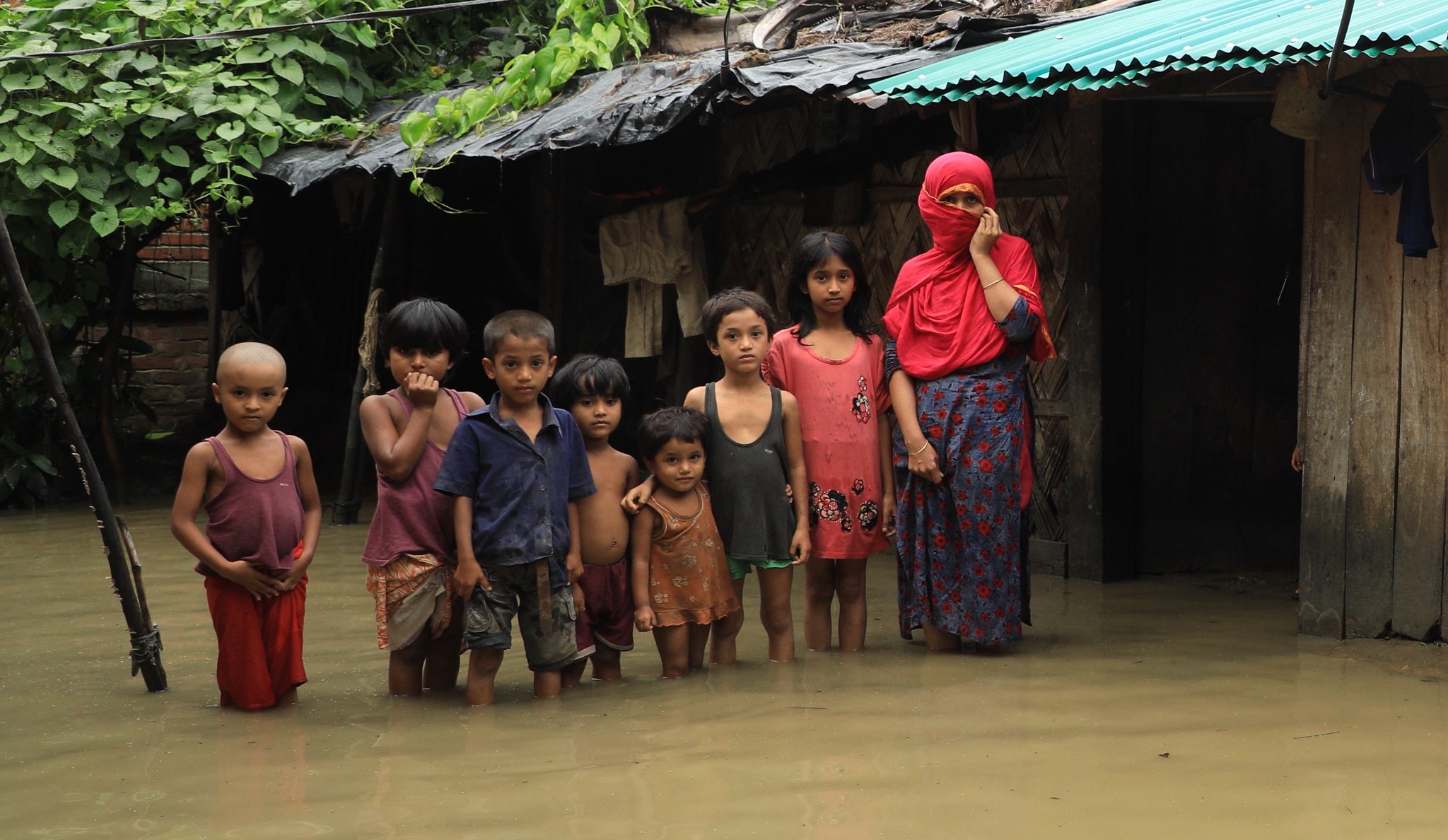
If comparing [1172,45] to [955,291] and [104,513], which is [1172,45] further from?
[104,513]

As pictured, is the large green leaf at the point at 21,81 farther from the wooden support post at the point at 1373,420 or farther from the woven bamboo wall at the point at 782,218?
the wooden support post at the point at 1373,420

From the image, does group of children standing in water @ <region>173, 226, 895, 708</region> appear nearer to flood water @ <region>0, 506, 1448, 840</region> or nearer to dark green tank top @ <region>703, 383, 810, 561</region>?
dark green tank top @ <region>703, 383, 810, 561</region>

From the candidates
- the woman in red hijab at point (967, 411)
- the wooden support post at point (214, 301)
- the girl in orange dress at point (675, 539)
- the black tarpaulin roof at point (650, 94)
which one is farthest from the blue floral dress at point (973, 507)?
the wooden support post at point (214, 301)

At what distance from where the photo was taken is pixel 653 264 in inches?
307

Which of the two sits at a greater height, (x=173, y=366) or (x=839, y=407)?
(x=173, y=366)

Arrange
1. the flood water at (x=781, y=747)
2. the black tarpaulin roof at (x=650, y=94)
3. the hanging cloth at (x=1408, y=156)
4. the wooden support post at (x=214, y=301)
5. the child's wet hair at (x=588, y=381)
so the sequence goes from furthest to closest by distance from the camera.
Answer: the wooden support post at (x=214, y=301) → the black tarpaulin roof at (x=650, y=94) → the hanging cloth at (x=1408, y=156) → the child's wet hair at (x=588, y=381) → the flood water at (x=781, y=747)

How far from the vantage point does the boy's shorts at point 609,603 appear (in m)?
4.34

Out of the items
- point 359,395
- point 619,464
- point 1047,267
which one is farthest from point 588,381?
point 359,395

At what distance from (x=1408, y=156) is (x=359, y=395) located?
19.0ft

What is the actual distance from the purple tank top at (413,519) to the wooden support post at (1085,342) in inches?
126

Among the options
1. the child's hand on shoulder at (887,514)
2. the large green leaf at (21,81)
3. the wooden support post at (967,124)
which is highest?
the large green leaf at (21,81)

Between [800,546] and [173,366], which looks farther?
[173,366]

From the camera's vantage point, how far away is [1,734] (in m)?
3.97

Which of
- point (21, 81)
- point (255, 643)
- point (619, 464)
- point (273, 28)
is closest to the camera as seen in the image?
point (255, 643)
